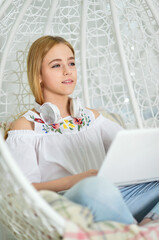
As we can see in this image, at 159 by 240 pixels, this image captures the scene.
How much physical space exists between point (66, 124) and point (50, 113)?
10cm

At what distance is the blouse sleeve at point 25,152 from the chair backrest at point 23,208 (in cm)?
23

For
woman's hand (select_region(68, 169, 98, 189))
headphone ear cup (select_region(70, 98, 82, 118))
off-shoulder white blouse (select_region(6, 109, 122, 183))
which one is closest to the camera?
woman's hand (select_region(68, 169, 98, 189))

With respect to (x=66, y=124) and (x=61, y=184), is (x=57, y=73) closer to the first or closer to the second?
(x=66, y=124)

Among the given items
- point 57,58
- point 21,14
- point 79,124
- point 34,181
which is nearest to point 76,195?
point 34,181

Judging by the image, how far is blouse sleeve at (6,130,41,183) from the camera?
134 cm

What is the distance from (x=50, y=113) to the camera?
1.54m

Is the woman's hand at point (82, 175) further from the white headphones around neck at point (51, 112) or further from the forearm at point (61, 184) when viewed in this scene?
the white headphones around neck at point (51, 112)

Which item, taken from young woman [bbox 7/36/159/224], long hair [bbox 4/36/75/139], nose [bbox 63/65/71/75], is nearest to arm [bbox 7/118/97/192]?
young woman [bbox 7/36/159/224]

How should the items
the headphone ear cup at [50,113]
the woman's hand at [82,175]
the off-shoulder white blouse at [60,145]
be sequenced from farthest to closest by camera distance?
the headphone ear cup at [50,113]
the off-shoulder white blouse at [60,145]
the woman's hand at [82,175]

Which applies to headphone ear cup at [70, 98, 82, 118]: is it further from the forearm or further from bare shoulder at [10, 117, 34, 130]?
the forearm


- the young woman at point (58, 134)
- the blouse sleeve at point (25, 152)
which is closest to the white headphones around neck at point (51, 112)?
the young woman at point (58, 134)

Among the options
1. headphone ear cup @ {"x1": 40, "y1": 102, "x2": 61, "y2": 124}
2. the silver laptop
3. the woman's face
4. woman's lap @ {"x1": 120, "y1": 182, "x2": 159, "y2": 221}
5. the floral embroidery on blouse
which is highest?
the woman's face

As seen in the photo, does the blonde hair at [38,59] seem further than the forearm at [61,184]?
Yes

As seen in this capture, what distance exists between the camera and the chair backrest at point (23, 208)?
0.83 metres
